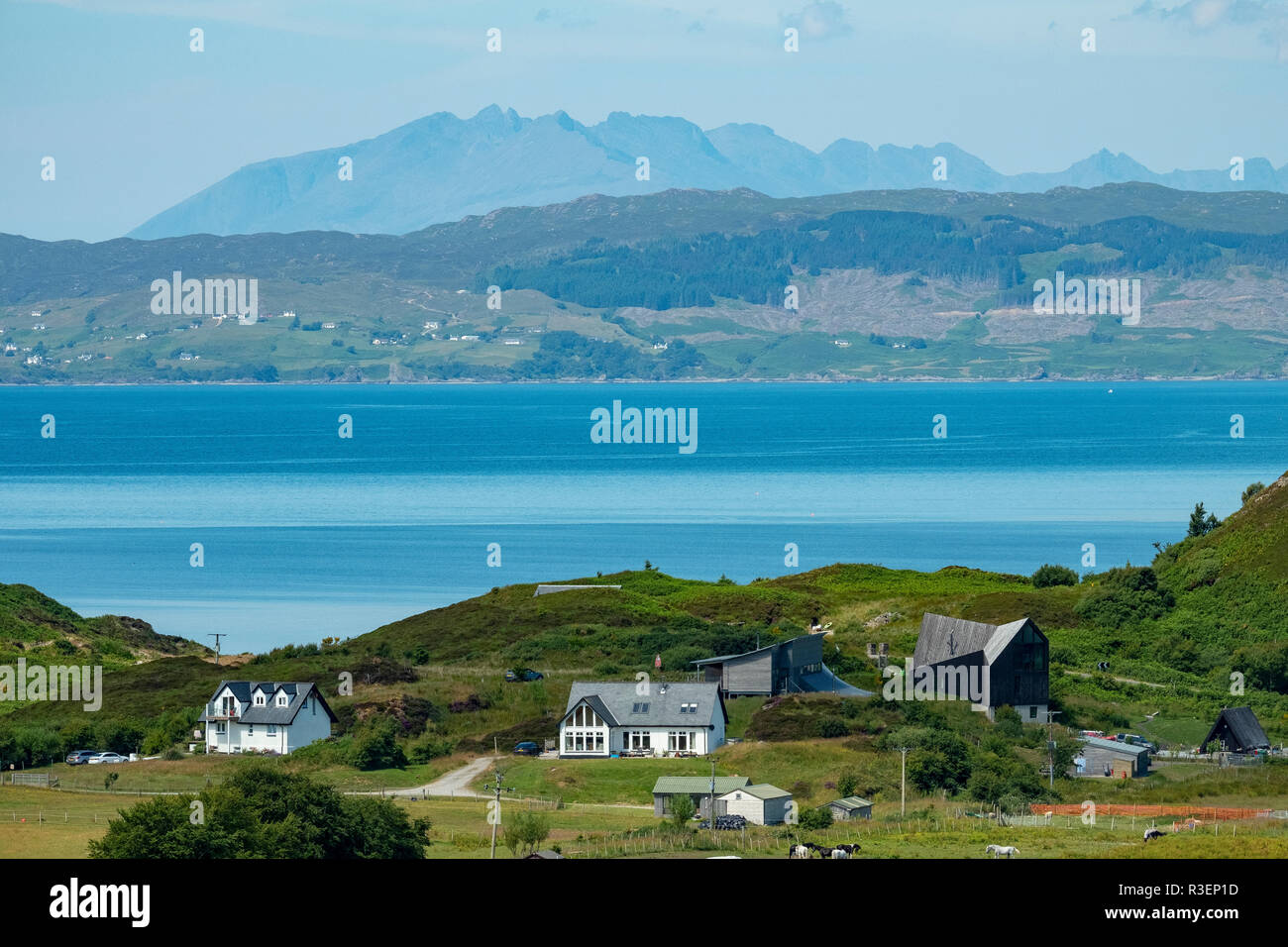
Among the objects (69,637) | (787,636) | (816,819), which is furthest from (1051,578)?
(69,637)

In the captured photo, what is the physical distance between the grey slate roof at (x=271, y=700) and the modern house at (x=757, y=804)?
812 inches

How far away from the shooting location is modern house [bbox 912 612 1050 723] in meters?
64.6

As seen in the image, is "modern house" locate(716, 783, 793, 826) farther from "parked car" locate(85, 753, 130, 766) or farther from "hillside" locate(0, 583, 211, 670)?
"hillside" locate(0, 583, 211, 670)

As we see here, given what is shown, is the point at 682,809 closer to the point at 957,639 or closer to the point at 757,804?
the point at 757,804

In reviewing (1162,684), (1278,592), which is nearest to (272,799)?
(1162,684)

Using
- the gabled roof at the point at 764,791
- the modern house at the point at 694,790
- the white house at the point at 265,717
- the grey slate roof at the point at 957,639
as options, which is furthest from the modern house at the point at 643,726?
the grey slate roof at the point at 957,639

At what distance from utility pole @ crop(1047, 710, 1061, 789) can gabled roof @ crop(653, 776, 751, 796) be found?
9907 mm

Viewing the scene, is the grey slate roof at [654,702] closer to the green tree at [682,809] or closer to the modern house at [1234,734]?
the green tree at [682,809]

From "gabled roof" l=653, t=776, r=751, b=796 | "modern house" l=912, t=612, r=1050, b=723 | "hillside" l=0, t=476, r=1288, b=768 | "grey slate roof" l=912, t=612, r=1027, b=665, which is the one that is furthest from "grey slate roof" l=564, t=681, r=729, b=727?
"grey slate roof" l=912, t=612, r=1027, b=665

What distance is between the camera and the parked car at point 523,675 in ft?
239

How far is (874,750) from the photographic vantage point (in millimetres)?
55906

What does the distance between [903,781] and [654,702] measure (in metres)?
15.4
